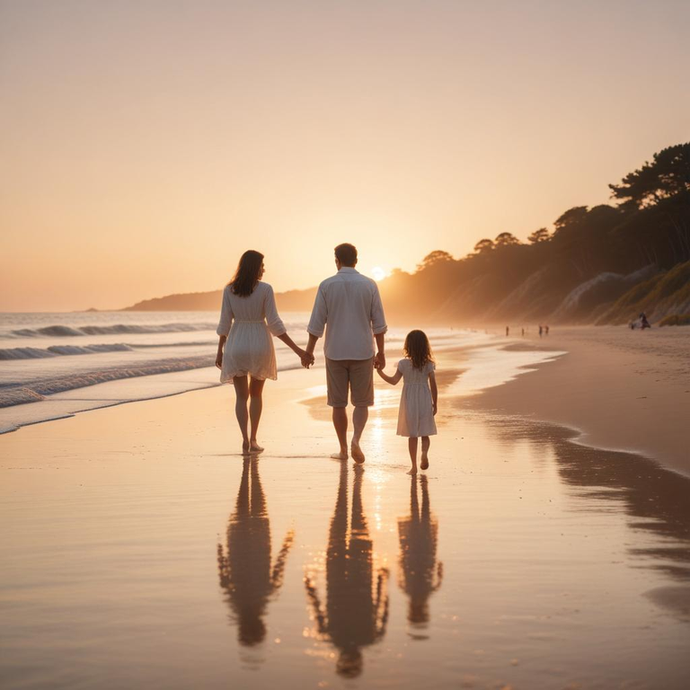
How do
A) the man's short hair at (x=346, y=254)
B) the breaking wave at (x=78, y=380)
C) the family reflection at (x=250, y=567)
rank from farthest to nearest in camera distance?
the breaking wave at (x=78, y=380), the man's short hair at (x=346, y=254), the family reflection at (x=250, y=567)

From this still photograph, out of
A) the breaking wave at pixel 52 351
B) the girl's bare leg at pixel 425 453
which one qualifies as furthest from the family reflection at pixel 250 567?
the breaking wave at pixel 52 351

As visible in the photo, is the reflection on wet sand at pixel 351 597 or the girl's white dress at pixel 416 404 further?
the girl's white dress at pixel 416 404

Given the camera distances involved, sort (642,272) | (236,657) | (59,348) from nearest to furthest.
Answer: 1. (236,657)
2. (59,348)
3. (642,272)

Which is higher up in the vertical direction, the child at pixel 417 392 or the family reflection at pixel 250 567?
the child at pixel 417 392

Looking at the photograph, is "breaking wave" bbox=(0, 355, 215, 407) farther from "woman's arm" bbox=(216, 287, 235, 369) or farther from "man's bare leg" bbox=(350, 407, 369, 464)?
"man's bare leg" bbox=(350, 407, 369, 464)

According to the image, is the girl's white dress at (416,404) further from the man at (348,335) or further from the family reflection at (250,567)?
the family reflection at (250,567)

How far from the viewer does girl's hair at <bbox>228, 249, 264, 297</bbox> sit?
839 centimetres

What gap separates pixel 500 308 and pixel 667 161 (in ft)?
167

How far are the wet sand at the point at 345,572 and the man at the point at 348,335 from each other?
61 cm

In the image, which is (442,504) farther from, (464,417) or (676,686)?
(464,417)

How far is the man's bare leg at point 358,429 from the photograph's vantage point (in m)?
7.68

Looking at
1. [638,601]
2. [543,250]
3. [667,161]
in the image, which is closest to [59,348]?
[638,601]

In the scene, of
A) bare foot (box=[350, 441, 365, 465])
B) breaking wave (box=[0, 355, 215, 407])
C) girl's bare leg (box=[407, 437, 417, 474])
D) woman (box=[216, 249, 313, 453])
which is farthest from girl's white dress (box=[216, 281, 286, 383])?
breaking wave (box=[0, 355, 215, 407])

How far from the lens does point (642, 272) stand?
79.9 m
